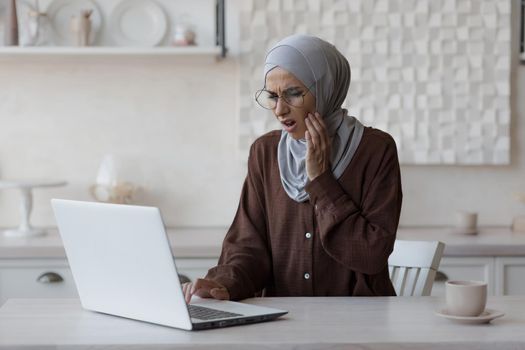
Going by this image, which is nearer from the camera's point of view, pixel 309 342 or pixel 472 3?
pixel 309 342

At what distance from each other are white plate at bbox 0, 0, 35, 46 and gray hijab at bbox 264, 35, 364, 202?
169 centimetres

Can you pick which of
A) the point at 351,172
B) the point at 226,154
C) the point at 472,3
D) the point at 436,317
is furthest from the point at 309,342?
the point at 472,3

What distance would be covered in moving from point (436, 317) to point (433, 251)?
1.62ft

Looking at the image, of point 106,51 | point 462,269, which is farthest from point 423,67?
point 106,51

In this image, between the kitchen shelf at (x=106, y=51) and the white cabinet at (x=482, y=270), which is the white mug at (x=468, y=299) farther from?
the kitchen shelf at (x=106, y=51)

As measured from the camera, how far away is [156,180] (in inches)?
154

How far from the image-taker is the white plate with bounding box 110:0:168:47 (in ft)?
12.6

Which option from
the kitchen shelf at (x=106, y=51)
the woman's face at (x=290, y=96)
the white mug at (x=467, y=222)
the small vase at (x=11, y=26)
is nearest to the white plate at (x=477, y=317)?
the woman's face at (x=290, y=96)

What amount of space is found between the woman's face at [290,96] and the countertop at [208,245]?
3.89ft

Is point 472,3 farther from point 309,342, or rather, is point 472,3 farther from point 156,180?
point 309,342

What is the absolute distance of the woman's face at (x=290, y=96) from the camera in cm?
226

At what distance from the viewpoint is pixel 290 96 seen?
2.28 metres

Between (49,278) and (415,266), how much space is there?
4.96 feet

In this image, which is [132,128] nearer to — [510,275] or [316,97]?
[510,275]
